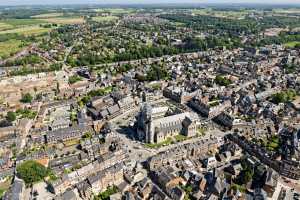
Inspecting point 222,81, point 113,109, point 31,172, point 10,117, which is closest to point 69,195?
point 31,172

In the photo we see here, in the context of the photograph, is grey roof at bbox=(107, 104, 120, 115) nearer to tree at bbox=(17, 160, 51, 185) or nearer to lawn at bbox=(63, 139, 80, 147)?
lawn at bbox=(63, 139, 80, 147)

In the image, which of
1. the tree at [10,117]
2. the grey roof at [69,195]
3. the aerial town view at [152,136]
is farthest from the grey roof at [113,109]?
the grey roof at [69,195]

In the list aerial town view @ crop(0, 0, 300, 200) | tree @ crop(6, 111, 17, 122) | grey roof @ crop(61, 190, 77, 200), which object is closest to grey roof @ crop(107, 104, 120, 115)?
aerial town view @ crop(0, 0, 300, 200)

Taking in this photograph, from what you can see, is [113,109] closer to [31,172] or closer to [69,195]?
[31,172]

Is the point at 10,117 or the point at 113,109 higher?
the point at 113,109

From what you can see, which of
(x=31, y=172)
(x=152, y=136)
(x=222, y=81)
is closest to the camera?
(x=31, y=172)

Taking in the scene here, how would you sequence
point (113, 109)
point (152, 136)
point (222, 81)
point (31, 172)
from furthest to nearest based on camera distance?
point (222, 81) < point (113, 109) < point (152, 136) < point (31, 172)

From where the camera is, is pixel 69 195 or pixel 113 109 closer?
pixel 69 195

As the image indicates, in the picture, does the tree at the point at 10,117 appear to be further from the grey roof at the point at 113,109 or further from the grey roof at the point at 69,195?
the grey roof at the point at 69,195
